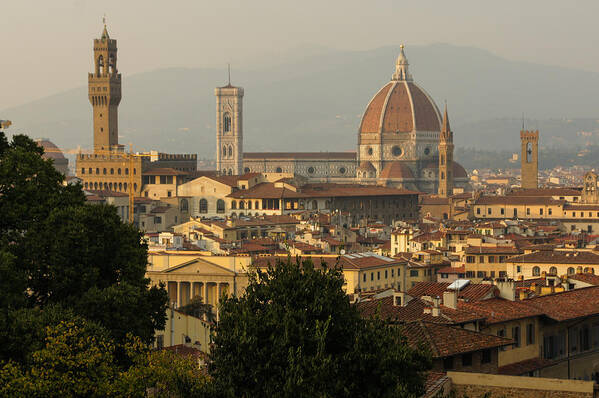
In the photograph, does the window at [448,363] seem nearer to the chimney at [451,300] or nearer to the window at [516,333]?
A: the window at [516,333]

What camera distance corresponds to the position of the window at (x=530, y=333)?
98.7 ft

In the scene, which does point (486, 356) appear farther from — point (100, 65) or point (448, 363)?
point (100, 65)

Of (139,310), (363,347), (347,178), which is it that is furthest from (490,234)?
(347,178)

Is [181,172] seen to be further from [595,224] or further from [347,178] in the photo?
[347,178]

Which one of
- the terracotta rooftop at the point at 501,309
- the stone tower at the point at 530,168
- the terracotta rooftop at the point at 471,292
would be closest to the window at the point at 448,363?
the terracotta rooftop at the point at 501,309

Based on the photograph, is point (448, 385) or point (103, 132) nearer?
point (448, 385)

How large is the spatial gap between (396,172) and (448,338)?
162m

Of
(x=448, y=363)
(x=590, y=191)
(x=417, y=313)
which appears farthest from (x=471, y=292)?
(x=590, y=191)

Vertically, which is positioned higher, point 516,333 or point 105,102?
point 105,102

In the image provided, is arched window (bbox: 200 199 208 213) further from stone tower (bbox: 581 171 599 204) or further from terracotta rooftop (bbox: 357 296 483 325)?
terracotta rooftop (bbox: 357 296 483 325)

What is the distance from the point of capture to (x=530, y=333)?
30281 mm

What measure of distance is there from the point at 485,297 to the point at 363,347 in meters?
13.9

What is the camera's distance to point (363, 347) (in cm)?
2012

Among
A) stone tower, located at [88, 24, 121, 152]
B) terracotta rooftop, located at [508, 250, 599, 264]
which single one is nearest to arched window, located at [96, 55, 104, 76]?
stone tower, located at [88, 24, 121, 152]
